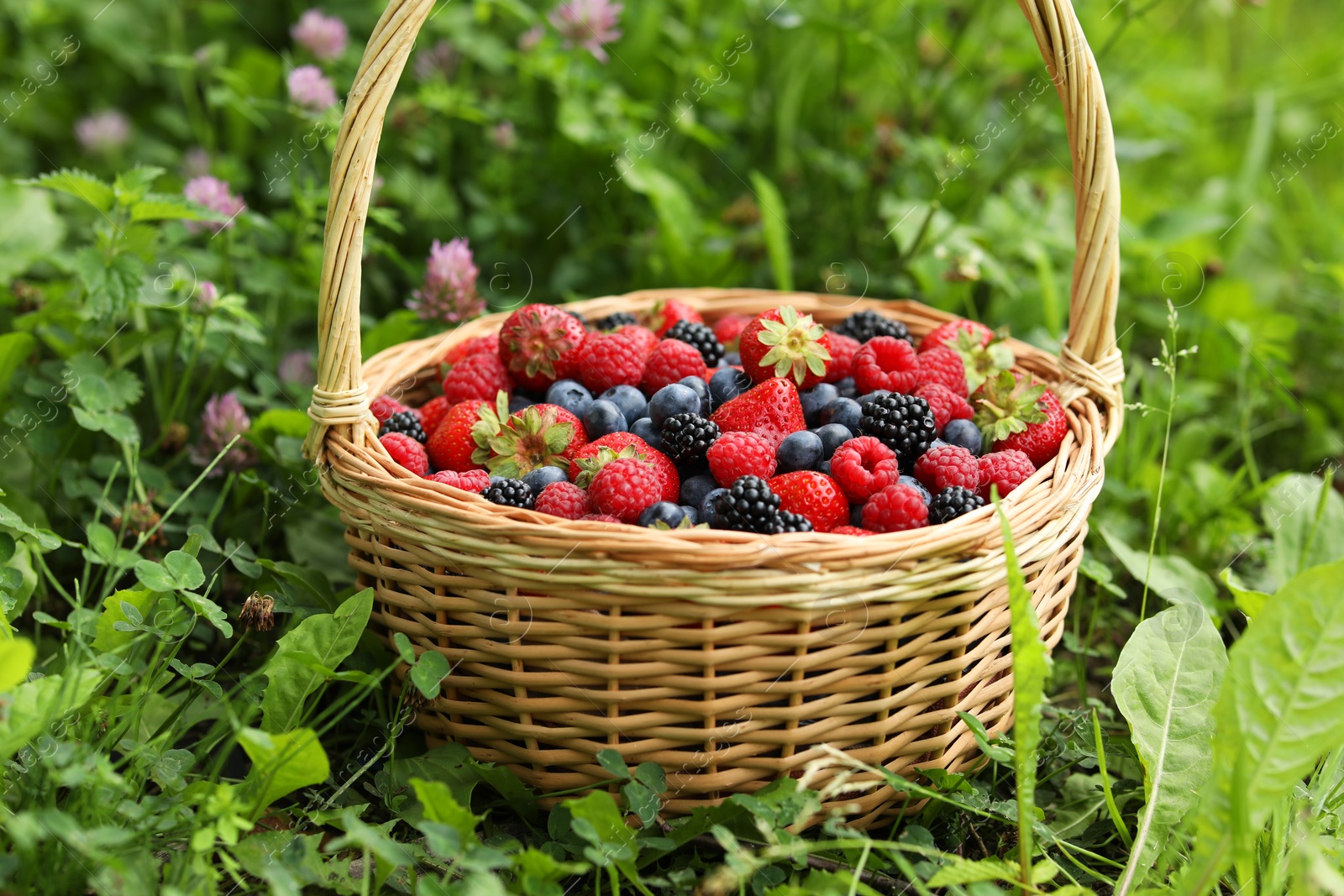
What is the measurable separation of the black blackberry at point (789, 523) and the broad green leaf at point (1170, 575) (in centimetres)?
71

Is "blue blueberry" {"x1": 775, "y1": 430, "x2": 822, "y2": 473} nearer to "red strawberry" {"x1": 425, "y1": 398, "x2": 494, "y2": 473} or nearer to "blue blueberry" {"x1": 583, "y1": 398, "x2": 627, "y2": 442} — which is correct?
"blue blueberry" {"x1": 583, "y1": 398, "x2": 627, "y2": 442}

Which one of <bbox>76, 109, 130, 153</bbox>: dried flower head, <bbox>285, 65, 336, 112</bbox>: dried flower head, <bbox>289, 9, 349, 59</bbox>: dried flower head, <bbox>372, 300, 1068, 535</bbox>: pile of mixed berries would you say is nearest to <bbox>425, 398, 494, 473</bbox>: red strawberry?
<bbox>372, 300, 1068, 535</bbox>: pile of mixed berries

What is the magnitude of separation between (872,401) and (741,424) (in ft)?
0.63

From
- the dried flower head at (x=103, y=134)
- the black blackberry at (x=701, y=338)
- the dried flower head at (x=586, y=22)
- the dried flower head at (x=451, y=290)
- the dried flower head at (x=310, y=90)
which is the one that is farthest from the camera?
the dried flower head at (x=103, y=134)

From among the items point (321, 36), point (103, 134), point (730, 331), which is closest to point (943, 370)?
point (730, 331)

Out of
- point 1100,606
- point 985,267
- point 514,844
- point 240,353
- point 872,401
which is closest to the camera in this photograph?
point 514,844

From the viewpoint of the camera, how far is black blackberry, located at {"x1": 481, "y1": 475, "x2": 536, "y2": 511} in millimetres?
1283

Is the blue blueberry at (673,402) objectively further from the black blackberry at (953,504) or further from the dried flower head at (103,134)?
the dried flower head at (103,134)

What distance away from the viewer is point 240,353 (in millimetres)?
1970

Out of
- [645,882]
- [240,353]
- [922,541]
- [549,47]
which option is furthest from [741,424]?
[549,47]

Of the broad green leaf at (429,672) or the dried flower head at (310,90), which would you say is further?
the dried flower head at (310,90)

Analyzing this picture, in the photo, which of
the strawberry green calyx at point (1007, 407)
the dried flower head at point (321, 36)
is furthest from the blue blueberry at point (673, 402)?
the dried flower head at point (321, 36)

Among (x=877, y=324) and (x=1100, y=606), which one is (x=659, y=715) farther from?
(x=1100, y=606)

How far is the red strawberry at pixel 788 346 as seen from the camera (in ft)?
4.83
